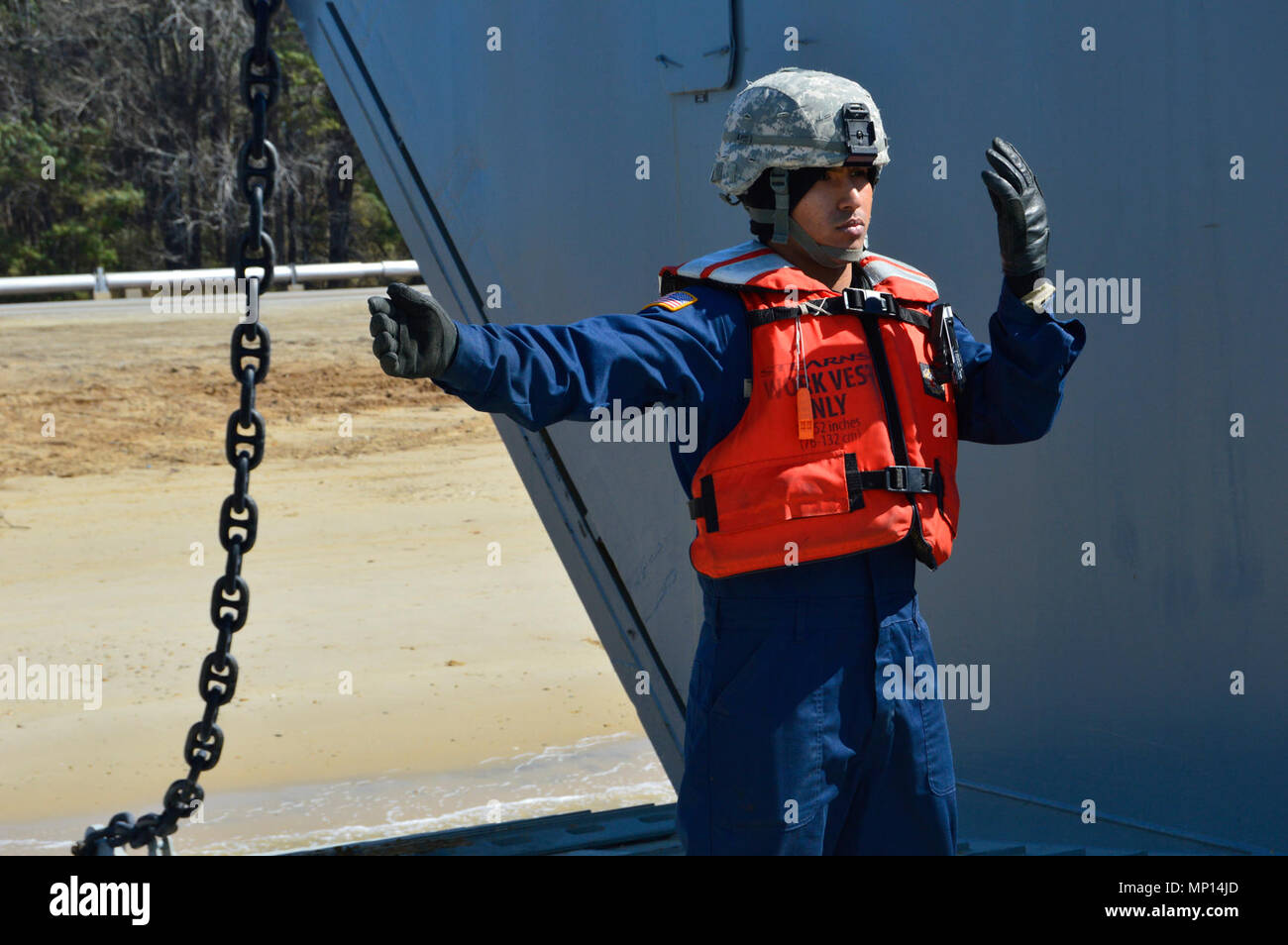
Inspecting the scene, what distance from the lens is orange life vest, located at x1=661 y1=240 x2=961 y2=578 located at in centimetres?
251

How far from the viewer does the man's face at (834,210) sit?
8.56 ft

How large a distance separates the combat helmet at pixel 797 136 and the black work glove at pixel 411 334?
0.73 m

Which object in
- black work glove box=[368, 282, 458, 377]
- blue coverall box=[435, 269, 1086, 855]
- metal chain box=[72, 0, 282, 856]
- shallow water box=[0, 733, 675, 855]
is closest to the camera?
black work glove box=[368, 282, 458, 377]

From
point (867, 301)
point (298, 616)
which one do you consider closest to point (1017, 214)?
point (867, 301)

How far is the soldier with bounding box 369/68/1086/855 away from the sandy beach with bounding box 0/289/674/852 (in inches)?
129

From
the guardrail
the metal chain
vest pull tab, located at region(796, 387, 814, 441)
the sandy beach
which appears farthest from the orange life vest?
the guardrail

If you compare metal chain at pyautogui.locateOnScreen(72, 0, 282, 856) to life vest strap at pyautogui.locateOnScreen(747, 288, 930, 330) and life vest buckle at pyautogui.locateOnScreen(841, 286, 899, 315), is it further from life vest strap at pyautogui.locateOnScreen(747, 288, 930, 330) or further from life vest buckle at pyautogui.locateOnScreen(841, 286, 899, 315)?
life vest buckle at pyautogui.locateOnScreen(841, 286, 899, 315)

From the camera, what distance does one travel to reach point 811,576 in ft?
8.32

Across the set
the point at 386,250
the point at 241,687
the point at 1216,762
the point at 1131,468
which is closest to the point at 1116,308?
the point at 1131,468

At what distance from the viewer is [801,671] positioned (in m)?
2.49

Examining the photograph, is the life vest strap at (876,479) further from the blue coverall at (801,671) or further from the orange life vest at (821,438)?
the blue coverall at (801,671)

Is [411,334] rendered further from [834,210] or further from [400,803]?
[400,803]

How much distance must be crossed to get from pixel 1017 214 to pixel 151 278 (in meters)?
20.8

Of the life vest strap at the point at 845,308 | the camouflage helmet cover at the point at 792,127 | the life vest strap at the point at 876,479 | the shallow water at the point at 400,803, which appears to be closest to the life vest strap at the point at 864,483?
the life vest strap at the point at 876,479
